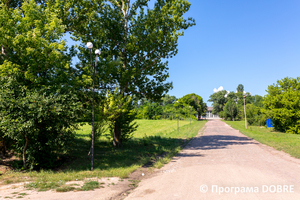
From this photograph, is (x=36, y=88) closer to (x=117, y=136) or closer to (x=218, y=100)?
(x=117, y=136)

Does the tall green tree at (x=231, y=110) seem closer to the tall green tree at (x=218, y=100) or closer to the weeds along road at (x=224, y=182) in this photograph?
the tall green tree at (x=218, y=100)

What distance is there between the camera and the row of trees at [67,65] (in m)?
7.91

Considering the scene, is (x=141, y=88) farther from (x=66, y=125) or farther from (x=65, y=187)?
(x=65, y=187)

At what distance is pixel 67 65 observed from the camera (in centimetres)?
928

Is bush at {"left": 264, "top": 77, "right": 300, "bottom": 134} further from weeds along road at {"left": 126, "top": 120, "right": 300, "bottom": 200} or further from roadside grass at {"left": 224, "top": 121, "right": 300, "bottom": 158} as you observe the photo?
weeds along road at {"left": 126, "top": 120, "right": 300, "bottom": 200}

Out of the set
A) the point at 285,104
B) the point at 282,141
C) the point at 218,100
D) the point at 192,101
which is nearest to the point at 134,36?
the point at 282,141

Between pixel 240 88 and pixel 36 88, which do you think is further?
pixel 240 88

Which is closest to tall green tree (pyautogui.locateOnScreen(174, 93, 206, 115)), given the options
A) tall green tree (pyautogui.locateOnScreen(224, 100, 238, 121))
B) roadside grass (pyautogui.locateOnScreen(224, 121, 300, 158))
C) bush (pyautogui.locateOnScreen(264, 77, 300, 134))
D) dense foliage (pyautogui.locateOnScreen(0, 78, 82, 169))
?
tall green tree (pyautogui.locateOnScreen(224, 100, 238, 121))

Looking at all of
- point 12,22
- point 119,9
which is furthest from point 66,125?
point 119,9

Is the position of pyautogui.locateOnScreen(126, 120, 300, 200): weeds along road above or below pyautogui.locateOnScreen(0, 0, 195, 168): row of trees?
below

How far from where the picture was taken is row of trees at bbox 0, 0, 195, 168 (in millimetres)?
7914

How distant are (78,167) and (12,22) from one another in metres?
7.28

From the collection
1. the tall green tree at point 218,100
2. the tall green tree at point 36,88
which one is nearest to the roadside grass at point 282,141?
the tall green tree at point 36,88

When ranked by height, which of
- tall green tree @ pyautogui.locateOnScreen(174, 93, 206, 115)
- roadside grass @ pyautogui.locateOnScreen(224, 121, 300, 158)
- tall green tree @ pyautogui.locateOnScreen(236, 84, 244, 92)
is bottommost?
roadside grass @ pyautogui.locateOnScreen(224, 121, 300, 158)
